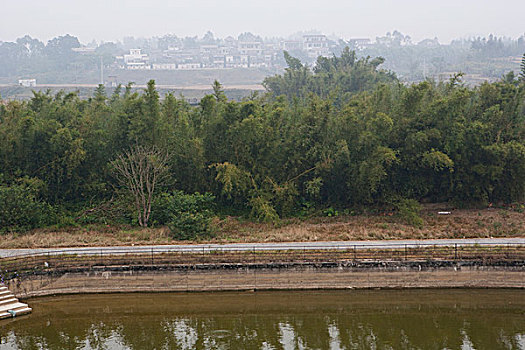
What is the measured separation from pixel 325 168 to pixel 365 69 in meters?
25.5

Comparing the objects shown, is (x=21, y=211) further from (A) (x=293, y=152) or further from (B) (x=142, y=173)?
(A) (x=293, y=152)

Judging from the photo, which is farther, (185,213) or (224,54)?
(224,54)

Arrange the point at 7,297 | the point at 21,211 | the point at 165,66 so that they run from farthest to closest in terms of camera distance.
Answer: the point at 165,66
the point at 21,211
the point at 7,297

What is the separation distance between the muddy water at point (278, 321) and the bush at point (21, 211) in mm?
5054

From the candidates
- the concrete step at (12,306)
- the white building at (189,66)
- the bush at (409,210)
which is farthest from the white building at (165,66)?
the concrete step at (12,306)

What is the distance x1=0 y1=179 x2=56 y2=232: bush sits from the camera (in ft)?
79.4

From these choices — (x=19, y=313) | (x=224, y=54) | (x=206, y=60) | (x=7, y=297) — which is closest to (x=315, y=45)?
(x=224, y=54)

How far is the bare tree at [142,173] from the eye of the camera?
25.4 meters

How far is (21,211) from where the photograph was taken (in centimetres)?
2441

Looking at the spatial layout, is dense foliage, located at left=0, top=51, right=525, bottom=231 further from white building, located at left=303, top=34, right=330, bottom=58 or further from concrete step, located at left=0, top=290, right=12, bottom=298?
white building, located at left=303, top=34, right=330, bottom=58

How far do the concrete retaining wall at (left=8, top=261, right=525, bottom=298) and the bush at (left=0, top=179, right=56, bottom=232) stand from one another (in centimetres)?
450

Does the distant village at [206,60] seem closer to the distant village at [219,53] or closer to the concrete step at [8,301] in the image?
the distant village at [219,53]

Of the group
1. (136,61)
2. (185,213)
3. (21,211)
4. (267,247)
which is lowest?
(267,247)

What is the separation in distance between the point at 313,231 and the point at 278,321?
6432 millimetres
